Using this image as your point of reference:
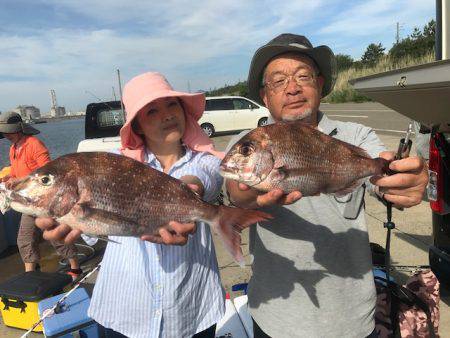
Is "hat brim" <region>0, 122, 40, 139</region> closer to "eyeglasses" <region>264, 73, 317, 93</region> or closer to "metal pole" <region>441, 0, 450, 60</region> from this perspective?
"eyeglasses" <region>264, 73, 317, 93</region>

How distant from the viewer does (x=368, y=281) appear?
2.00 metres

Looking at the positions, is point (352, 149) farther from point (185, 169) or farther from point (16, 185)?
point (16, 185)

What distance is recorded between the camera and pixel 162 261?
2.17 m

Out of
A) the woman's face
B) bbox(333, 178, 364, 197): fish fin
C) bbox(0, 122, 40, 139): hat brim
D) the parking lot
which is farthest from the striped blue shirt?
bbox(0, 122, 40, 139): hat brim

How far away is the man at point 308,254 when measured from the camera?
1.95m

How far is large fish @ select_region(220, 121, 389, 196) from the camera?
1729 millimetres

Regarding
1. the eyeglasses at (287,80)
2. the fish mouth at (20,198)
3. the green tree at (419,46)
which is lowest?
the fish mouth at (20,198)

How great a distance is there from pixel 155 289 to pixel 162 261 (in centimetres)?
17

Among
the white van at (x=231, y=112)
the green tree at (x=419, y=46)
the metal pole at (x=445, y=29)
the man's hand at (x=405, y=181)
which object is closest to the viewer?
the man's hand at (x=405, y=181)

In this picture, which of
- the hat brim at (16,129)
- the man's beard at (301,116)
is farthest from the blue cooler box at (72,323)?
the hat brim at (16,129)

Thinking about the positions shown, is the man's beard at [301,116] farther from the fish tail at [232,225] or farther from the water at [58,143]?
the water at [58,143]

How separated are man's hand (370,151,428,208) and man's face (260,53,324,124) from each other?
1.81 feet

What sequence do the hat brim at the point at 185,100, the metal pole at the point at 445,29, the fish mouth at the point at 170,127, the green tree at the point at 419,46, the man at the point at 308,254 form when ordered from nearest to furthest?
1. the man at the point at 308,254
2. the hat brim at the point at 185,100
3. the fish mouth at the point at 170,127
4. the metal pole at the point at 445,29
5. the green tree at the point at 419,46

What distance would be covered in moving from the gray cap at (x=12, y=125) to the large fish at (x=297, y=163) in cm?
466
